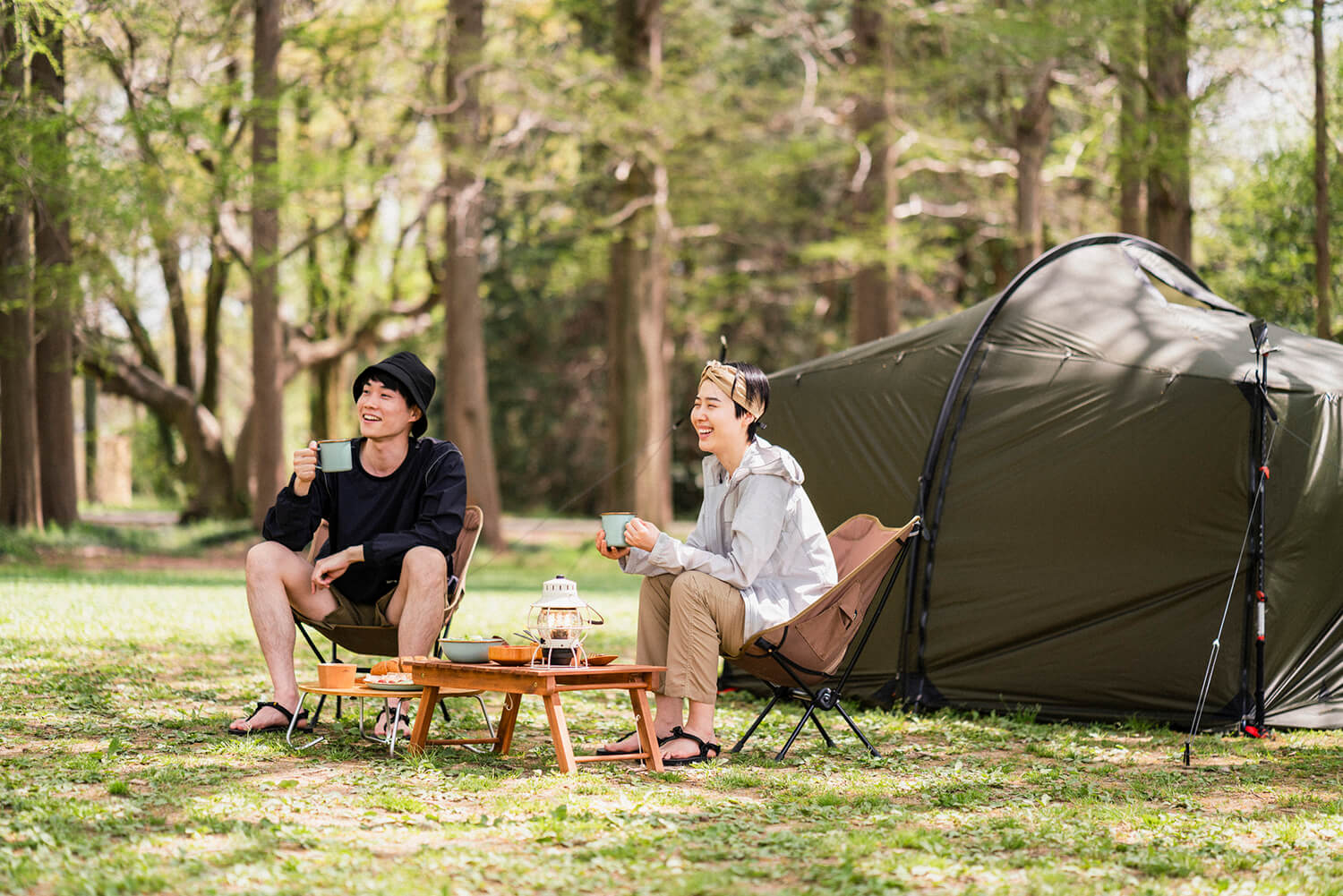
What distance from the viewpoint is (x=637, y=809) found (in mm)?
3494

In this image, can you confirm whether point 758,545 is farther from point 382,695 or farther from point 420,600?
point 382,695

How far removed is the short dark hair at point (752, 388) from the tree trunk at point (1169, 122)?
691 cm

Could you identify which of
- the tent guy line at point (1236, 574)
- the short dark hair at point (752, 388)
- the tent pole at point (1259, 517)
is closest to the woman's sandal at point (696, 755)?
the short dark hair at point (752, 388)

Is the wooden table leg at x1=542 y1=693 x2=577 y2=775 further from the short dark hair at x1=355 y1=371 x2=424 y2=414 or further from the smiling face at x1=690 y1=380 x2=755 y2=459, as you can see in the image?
the short dark hair at x1=355 y1=371 x2=424 y2=414

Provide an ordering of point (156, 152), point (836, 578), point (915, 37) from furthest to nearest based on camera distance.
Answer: point (915, 37), point (156, 152), point (836, 578)

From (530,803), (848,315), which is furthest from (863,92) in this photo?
(530,803)

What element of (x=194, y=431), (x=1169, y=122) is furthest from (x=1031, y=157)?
(x=194, y=431)

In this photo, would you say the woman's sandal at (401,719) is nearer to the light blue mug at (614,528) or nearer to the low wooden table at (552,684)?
the low wooden table at (552,684)

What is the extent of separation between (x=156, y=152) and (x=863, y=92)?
7.75m

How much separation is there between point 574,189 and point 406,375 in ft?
52.8

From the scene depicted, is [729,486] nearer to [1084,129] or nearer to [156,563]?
[156,563]

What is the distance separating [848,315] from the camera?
22062 millimetres

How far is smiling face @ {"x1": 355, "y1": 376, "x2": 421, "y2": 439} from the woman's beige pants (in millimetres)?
1125

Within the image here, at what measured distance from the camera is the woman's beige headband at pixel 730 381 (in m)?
4.41
